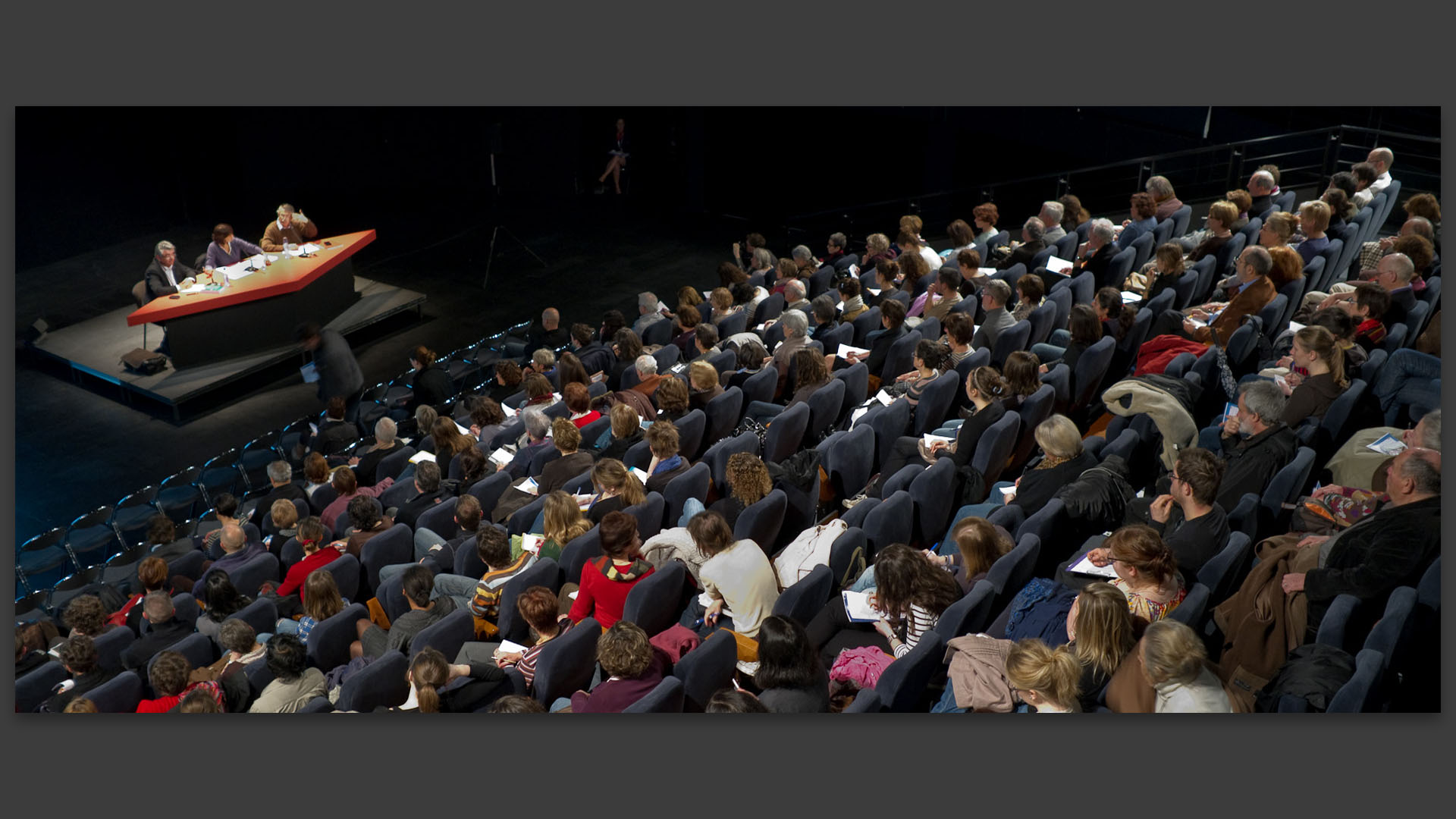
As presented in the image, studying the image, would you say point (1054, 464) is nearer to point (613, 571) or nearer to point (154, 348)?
point (613, 571)

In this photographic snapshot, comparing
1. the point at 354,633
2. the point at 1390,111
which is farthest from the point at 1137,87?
the point at 1390,111

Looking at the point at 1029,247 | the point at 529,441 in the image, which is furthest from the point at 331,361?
the point at 1029,247

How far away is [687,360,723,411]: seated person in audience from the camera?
6.83 meters

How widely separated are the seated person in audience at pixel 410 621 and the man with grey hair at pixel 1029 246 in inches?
214

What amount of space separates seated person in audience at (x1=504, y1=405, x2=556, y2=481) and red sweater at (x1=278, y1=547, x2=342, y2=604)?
1139 mm

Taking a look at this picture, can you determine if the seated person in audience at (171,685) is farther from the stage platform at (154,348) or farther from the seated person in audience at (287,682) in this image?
the stage platform at (154,348)

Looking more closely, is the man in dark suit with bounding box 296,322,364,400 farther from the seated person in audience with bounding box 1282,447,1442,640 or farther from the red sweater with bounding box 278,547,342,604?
the seated person in audience with bounding box 1282,447,1442,640

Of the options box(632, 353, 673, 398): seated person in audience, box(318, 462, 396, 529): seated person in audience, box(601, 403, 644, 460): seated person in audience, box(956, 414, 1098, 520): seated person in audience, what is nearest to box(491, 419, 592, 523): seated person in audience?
box(601, 403, 644, 460): seated person in audience

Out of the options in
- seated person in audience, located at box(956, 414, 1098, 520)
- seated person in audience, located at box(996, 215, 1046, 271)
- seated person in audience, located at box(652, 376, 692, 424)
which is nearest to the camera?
seated person in audience, located at box(956, 414, 1098, 520)

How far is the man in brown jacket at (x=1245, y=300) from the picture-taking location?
681 cm

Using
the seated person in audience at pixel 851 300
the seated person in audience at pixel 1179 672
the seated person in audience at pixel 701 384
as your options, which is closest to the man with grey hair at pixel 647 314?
the seated person in audience at pixel 851 300

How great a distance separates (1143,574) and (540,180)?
35.5 ft

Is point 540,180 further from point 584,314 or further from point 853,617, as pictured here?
point 853,617

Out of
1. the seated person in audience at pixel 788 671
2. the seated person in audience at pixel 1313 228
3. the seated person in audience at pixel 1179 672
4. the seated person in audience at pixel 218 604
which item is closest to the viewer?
the seated person in audience at pixel 1179 672
